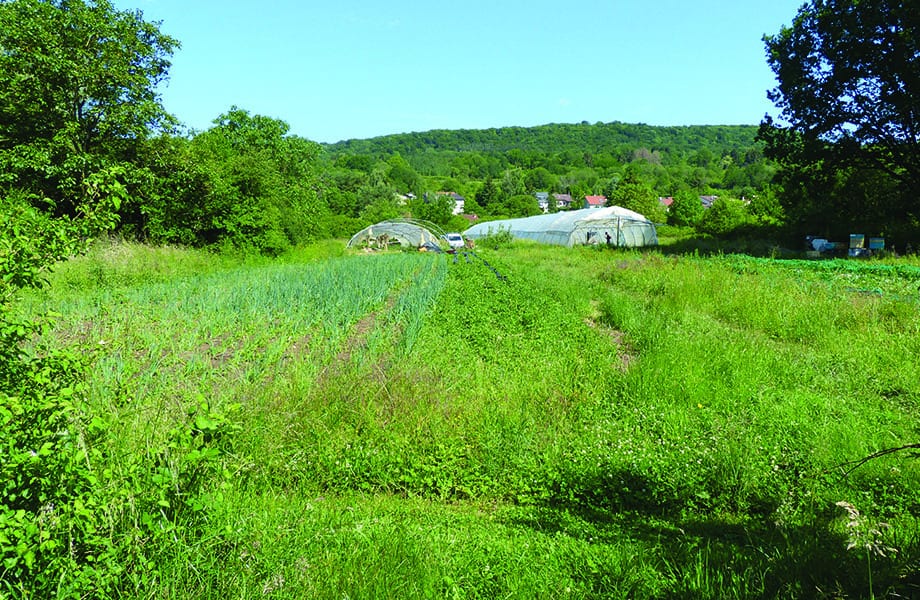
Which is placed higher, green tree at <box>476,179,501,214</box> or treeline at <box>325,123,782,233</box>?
treeline at <box>325,123,782,233</box>

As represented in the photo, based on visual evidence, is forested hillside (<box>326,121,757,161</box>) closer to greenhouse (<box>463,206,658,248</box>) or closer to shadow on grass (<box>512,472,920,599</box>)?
greenhouse (<box>463,206,658,248</box>)

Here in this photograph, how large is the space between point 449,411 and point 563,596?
231 centimetres

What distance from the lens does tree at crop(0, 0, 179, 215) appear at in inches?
619

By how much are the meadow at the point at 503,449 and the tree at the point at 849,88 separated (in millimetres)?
13956

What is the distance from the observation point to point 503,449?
13.6 ft

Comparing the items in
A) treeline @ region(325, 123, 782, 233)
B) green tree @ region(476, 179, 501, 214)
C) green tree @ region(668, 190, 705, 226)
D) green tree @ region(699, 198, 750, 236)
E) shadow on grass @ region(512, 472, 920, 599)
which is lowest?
shadow on grass @ region(512, 472, 920, 599)

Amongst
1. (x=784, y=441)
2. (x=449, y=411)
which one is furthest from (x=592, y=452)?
(x=784, y=441)

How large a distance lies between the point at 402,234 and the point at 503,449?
1127 inches

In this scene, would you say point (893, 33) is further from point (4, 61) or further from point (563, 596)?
point (4, 61)

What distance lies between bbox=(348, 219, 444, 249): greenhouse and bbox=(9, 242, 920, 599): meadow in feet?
71.6

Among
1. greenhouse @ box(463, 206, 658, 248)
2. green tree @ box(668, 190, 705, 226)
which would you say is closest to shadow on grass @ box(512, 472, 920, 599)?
greenhouse @ box(463, 206, 658, 248)

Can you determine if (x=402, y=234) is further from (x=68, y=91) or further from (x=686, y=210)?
(x=686, y=210)

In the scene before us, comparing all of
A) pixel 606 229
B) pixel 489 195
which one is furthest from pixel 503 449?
pixel 489 195

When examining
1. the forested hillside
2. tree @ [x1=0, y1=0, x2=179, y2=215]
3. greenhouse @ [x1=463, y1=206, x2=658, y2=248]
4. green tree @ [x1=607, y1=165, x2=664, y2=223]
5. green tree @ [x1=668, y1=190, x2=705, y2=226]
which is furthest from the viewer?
the forested hillside
